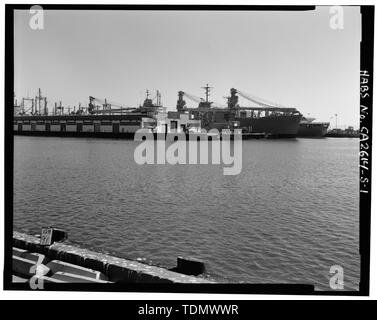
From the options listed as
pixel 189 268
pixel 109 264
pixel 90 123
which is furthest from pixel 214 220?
pixel 90 123

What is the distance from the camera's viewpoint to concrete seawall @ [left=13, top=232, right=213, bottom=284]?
11.0 feet

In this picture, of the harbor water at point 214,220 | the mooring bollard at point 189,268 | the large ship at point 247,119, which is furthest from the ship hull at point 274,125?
the mooring bollard at point 189,268

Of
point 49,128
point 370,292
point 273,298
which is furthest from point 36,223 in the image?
point 49,128

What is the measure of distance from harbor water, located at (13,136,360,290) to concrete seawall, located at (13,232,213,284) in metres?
1.04

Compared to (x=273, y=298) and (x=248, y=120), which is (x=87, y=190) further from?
(x=248, y=120)

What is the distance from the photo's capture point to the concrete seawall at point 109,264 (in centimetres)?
336

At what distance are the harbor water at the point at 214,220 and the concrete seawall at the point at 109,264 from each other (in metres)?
1.04

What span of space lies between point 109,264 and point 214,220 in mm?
4374

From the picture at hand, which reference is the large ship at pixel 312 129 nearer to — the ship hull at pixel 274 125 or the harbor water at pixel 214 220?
the ship hull at pixel 274 125

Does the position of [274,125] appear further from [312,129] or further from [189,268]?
[189,268]

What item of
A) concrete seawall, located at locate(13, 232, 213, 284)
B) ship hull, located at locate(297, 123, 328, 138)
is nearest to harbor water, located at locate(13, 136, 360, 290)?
concrete seawall, located at locate(13, 232, 213, 284)

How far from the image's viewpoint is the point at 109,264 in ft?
12.1

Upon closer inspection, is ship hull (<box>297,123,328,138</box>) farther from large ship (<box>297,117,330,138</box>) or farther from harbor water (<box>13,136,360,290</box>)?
harbor water (<box>13,136,360,290</box>)

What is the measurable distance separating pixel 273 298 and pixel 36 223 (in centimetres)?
553
